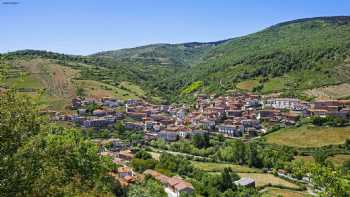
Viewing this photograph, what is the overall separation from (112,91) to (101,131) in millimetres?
38826

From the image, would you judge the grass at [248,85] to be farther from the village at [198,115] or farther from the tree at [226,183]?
the tree at [226,183]

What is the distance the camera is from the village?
3142 inches

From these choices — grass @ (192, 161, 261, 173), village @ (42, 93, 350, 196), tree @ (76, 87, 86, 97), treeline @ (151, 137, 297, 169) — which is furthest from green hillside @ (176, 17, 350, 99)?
grass @ (192, 161, 261, 173)

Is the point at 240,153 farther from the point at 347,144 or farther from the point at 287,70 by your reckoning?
the point at 287,70

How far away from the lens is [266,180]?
5372 cm

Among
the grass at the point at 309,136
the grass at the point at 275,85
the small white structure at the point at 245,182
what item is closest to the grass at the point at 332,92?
the grass at the point at 275,85

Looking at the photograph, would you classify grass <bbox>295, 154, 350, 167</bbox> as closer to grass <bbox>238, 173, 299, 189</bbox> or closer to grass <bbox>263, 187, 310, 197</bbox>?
grass <bbox>238, 173, 299, 189</bbox>

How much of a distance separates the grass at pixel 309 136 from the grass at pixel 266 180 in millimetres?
12652

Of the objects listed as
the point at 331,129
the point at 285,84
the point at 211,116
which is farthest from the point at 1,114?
the point at 285,84

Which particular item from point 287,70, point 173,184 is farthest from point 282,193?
point 287,70

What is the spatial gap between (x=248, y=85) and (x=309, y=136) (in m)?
50.3

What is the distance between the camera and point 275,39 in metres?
195

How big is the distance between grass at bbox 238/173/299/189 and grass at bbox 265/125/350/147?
12.7m

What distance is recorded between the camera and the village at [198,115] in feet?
262
